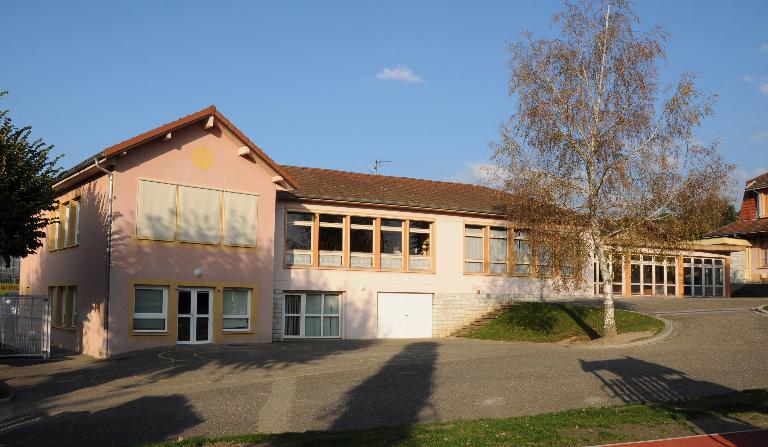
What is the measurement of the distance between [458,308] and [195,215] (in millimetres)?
11562

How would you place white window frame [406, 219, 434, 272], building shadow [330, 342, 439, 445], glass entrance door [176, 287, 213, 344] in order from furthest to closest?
white window frame [406, 219, 434, 272] < glass entrance door [176, 287, 213, 344] < building shadow [330, 342, 439, 445]

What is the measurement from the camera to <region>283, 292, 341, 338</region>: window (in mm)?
28406

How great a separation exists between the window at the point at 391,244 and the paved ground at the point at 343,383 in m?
6.22

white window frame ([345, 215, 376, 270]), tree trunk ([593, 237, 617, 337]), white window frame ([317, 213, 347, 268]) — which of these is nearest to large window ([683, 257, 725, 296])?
tree trunk ([593, 237, 617, 337])

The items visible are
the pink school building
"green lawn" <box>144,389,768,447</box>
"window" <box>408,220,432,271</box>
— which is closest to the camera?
"green lawn" <box>144,389,768,447</box>

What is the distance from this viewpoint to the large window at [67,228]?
27.0 m

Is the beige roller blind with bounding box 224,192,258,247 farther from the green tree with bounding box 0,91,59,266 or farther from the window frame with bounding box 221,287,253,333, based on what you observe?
the green tree with bounding box 0,91,59,266

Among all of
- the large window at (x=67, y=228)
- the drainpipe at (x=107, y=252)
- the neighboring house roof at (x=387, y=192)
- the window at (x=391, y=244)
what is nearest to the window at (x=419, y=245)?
the window at (x=391, y=244)

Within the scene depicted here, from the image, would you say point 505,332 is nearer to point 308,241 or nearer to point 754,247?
point 308,241

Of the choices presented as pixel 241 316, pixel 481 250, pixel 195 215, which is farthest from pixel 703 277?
pixel 195 215

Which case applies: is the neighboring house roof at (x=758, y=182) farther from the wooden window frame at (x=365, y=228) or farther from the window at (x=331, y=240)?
the window at (x=331, y=240)

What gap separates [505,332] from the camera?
2906cm

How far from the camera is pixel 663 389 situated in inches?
603

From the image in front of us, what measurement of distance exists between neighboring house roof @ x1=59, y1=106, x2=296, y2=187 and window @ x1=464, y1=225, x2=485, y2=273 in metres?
8.50
